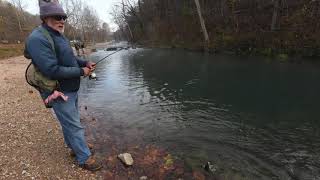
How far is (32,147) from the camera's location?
25.6ft

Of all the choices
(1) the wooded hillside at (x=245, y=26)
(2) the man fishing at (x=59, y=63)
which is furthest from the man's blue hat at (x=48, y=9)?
(1) the wooded hillside at (x=245, y=26)

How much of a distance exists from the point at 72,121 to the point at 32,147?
2267 millimetres

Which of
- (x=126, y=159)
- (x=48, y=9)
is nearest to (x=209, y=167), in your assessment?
(x=126, y=159)

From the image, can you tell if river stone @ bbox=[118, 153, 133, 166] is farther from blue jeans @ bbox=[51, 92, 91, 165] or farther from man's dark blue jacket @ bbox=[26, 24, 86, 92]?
man's dark blue jacket @ bbox=[26, 24, 86, 92]

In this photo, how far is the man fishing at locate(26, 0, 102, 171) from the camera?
17.9ft

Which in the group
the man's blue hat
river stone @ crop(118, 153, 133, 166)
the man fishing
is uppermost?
the man's blue hat

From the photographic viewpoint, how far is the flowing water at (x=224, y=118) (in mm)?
7934

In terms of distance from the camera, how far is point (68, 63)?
19.4 ft

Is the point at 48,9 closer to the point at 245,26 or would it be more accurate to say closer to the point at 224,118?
the point at 224,118

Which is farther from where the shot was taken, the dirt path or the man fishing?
the dirt path

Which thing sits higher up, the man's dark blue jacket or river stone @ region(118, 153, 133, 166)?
the man's dark blue jacket

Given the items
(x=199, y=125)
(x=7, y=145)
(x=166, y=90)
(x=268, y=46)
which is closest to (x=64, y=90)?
(x=7, y=145)

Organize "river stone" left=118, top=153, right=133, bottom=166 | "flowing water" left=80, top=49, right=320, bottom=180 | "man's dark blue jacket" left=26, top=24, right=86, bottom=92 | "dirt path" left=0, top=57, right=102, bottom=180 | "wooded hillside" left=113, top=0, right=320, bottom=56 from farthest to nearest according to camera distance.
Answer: "wooded hillside" left=113, top=0, right=320, bottom=56 < "flowing water" left=80, top=49, right=320, bottom=180 < "river stone" left=118, top=153, right=133, bottom=166 < "dirt path" left=0, top=57, right=102, bottom=180 < "man's dark blue jacket" left=26, top=24, right=86, bottom=92

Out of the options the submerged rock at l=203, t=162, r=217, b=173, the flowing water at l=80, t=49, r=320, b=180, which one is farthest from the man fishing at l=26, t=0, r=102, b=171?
the submerged rock at l=203, t=162, r=217, b=173
